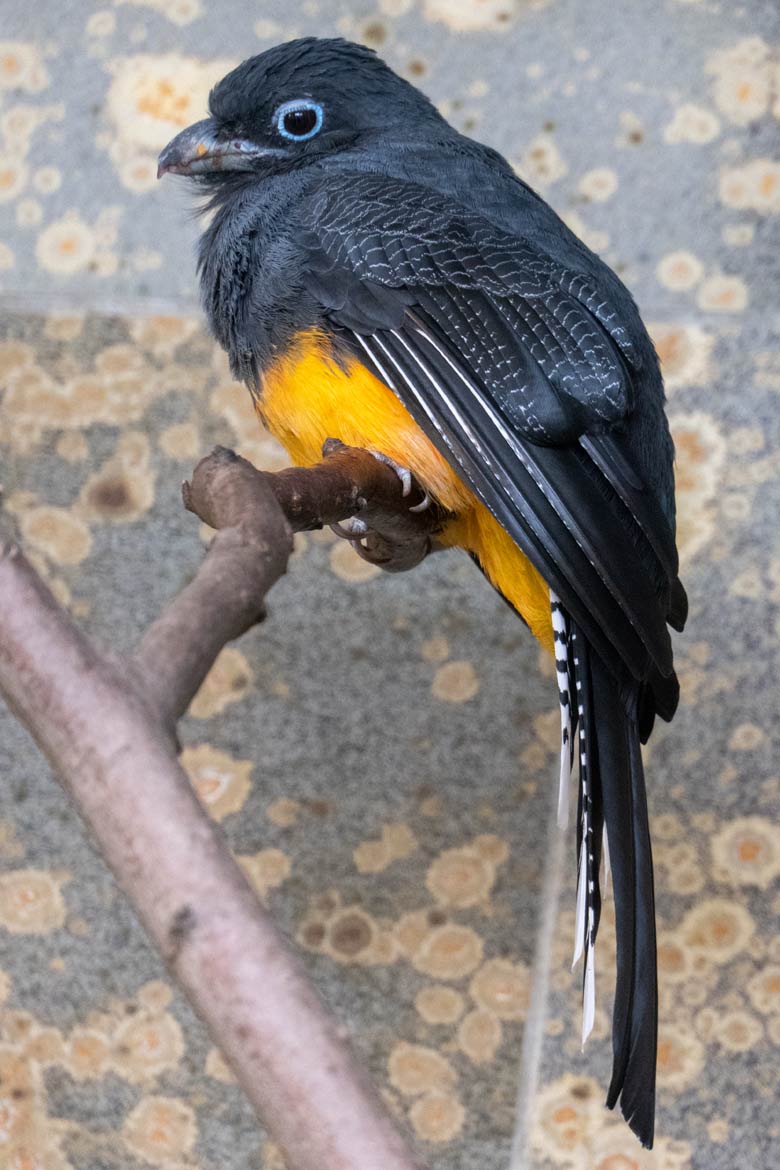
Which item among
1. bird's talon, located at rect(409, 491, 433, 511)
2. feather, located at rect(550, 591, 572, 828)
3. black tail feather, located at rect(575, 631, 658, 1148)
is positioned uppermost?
bird's talon, located at rect(409, 491, 433, 511)

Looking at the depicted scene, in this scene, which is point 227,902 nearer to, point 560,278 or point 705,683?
point 560,278

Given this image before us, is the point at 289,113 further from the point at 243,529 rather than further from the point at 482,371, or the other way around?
the point at 243,529

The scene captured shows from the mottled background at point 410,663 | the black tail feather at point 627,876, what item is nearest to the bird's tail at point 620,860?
the black tail feather at point 627,876

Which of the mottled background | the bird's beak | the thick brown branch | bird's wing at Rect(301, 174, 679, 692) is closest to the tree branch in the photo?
the thick brown branch

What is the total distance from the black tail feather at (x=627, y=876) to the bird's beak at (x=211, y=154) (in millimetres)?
704

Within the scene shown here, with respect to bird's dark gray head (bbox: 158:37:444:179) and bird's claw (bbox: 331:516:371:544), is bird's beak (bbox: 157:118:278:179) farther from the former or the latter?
bird's claw (bbox: 331:516:371:544)

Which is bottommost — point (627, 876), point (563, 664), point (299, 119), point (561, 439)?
point (627, 876)

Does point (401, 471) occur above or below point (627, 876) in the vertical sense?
above

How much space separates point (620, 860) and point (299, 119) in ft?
3.04

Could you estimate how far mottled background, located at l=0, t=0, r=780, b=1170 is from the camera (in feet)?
6.08

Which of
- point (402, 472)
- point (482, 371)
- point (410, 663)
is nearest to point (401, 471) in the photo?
point (402, 472)

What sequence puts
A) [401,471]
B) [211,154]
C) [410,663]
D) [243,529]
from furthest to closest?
1. [410,663]
2. [211,154]
3. [401,471]
4. [243,529]

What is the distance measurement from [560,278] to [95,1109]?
1.33 m

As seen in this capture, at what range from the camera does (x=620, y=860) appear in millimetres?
1183
